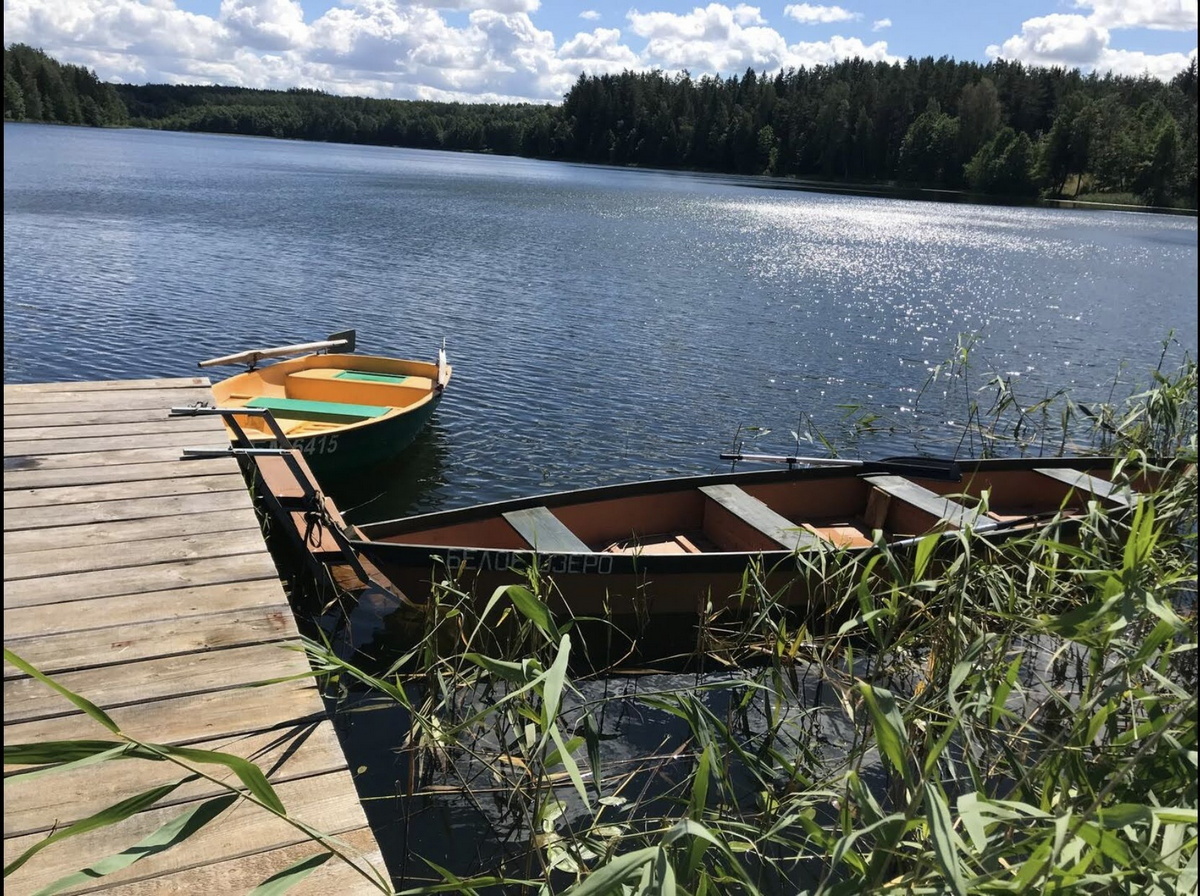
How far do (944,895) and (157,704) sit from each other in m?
2.50

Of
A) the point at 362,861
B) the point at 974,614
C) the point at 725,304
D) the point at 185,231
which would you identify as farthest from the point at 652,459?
the point at 185,231

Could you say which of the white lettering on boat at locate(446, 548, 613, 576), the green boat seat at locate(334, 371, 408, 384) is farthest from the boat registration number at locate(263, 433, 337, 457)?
the white lettering on boat at locate(446, 548, 613, 576)

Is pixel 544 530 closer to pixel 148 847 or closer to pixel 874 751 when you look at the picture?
pixel 874 751

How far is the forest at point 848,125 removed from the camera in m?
64.8

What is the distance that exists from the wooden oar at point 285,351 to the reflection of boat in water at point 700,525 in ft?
11.8

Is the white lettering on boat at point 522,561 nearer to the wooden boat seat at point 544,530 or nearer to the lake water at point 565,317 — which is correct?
the wooden boat seat at point 544,530

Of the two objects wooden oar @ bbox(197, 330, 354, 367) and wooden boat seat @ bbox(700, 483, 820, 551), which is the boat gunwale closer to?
wooden boat seat @ bbox(700, 483, 820, 551)

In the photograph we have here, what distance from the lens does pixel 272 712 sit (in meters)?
3.08

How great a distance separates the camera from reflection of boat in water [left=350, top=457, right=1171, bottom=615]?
18.9 feet

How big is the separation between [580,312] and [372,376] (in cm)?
846

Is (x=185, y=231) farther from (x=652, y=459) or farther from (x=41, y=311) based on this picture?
(x=652, y=459)

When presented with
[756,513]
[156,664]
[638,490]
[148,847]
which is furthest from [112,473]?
[756,513]

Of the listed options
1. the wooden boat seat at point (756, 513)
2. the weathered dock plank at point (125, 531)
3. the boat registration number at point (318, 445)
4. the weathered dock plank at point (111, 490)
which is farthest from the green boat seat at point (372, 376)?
the weathered dock plank at point (125, 531)

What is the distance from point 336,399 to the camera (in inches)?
411
